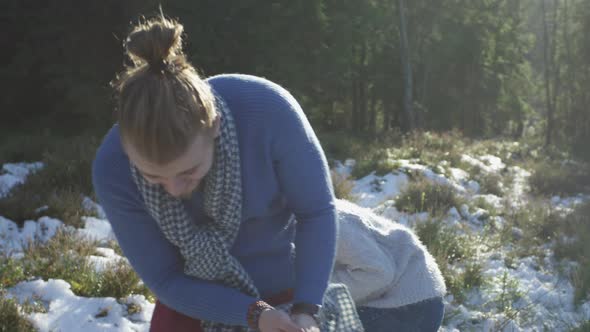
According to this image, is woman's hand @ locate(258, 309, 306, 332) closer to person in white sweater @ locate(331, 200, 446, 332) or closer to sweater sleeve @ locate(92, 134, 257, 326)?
sweater sleeve @ locate(92, 134, 257, 326)

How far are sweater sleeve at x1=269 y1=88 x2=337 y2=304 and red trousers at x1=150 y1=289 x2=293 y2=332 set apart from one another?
0.87 ft

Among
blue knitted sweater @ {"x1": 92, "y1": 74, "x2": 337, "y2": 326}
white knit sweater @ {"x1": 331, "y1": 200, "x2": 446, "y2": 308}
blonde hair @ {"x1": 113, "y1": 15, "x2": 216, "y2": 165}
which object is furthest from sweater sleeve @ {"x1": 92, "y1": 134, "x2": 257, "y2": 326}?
white knit sweater @ {"x1": 331, "y1": 200, "x2": 446, "y2": 308}

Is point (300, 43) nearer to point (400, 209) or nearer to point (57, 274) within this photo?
point (400, 209)

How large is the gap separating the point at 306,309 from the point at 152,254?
570mm

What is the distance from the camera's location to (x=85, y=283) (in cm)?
342

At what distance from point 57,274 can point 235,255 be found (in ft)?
6.18

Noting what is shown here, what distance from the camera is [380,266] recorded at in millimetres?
2287

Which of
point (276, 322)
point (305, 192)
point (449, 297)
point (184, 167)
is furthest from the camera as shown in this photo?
point (449, 297)

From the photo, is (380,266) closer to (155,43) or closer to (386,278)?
(386,278)

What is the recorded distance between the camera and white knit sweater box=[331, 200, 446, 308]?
2.31 meters

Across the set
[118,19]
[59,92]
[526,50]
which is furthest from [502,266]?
[526,50]

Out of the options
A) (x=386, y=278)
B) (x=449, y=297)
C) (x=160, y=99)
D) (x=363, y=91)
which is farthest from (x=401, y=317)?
(x=363, y=91)

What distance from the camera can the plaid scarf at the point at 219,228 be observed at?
6.15ft

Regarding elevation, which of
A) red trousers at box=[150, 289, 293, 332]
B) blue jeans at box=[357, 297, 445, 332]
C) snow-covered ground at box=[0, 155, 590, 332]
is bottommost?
snow-covered ground at box=[0, 155, 590, 332]
